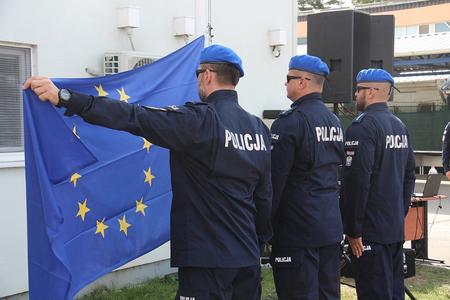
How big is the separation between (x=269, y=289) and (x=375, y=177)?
2391mm

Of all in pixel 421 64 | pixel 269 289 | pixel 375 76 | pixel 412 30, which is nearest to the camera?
pixel 375 76

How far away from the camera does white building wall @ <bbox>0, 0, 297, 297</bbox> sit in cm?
562

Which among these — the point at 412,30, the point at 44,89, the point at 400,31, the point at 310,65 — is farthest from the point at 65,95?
the point at 400,31

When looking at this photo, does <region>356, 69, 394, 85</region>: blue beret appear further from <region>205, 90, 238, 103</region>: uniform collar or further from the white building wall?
the white building wall

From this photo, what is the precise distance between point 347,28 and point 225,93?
389 centimetres

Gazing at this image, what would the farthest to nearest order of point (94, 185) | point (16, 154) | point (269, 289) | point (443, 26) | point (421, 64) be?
1. point (443, 26)
2. point (421, 64)
3. point (269, 289)
4. point (16, 154)
5. point (94, 185)

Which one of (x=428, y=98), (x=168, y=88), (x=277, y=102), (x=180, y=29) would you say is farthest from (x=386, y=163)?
(x=428, y=98)

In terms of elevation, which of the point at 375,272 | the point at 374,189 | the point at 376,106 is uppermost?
the point at 376,106

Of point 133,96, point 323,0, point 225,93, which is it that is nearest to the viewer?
point 225,93

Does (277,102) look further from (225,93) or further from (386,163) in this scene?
(225,93)

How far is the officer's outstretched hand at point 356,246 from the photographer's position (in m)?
5.13

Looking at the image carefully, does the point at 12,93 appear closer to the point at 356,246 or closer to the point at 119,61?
the point at 119,61

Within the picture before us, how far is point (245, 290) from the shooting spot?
3580mm

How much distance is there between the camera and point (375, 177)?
5.18 metres
